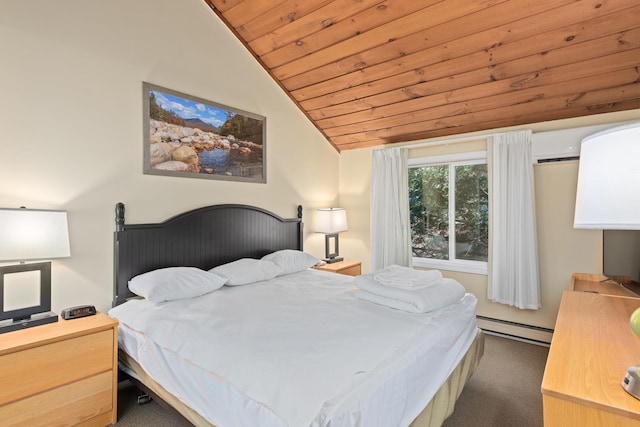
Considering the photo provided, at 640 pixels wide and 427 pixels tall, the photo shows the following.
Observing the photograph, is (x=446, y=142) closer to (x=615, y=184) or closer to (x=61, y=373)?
(x=615, y=184)

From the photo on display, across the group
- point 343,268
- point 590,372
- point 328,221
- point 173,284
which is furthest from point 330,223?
point 590,372

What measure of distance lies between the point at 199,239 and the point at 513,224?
300 cm

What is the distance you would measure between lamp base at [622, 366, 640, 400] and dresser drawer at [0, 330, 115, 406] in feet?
7.65

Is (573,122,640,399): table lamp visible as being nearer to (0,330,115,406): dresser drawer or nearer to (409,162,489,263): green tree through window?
(0,330,115,406): dresser drawer

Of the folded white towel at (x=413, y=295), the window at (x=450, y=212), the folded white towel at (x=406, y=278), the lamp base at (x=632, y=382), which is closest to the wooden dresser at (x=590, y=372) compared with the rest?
the lamp base at (x=632, y=382)

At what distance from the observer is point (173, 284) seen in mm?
2324

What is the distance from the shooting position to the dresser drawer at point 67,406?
163 cm

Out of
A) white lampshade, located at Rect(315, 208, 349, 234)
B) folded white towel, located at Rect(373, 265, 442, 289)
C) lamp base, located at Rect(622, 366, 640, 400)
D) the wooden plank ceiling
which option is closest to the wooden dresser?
lamp base, located at Rect(622, 366, 640, 400)

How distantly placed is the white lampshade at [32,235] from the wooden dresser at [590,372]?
244cm

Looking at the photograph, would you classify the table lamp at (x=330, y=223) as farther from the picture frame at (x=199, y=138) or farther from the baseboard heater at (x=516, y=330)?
the baseboard heater at (x=516, y=330)

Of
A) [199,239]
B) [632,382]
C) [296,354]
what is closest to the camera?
[632,382]

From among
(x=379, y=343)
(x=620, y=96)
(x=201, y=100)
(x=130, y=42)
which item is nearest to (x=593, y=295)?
(x=379, y=343)

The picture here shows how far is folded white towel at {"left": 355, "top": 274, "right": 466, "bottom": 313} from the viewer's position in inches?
78.2

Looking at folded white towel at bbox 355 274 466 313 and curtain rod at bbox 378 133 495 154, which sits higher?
curtain rod at bbox 378 133 495 154
